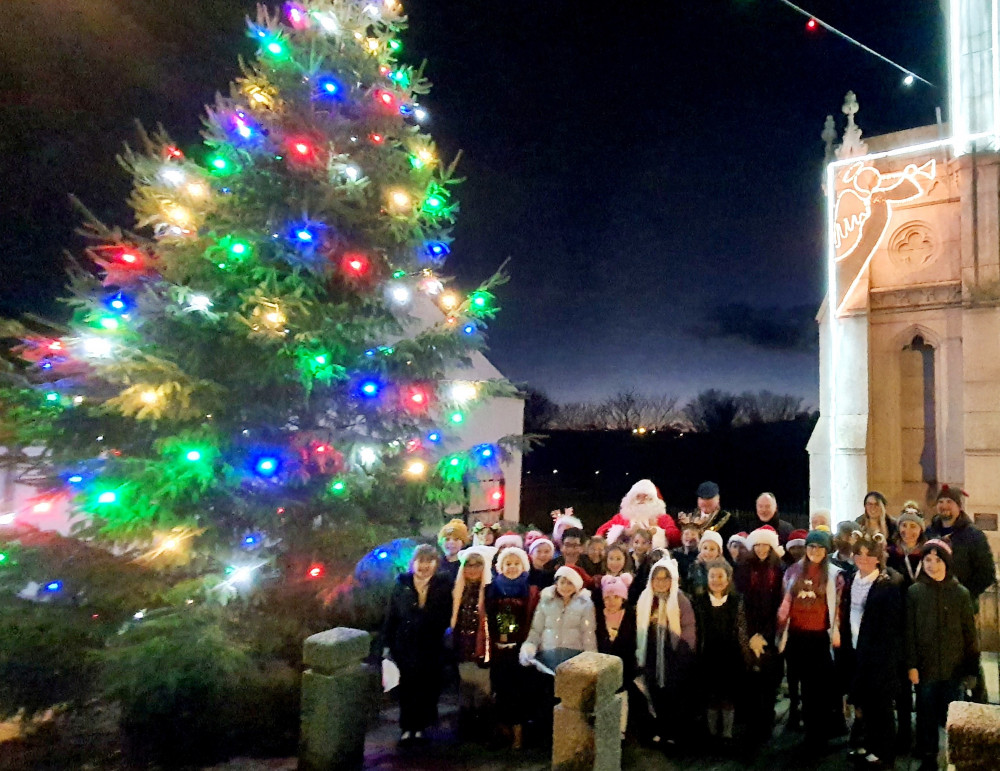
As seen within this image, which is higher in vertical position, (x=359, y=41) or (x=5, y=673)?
(x=359, y=41)

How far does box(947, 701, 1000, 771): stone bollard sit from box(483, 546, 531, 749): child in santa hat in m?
3.20

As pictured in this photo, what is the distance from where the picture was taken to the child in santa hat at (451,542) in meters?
6.89

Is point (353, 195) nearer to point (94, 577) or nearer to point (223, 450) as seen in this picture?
point (223, 450)

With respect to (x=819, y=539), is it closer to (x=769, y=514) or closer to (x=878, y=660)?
(x=878, y=660)

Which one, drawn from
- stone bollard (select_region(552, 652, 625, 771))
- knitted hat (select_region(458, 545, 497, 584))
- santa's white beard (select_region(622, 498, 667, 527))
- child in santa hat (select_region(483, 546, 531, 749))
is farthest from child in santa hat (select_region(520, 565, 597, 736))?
santa's white beard (select_region(622, 498, 667, 527))

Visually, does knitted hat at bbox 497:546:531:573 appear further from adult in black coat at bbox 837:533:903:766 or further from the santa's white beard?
the santa's white beard

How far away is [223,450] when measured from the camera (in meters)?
5.93

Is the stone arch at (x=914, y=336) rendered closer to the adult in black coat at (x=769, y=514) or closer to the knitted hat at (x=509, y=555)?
the adult in black coat at (x=769, y=514)

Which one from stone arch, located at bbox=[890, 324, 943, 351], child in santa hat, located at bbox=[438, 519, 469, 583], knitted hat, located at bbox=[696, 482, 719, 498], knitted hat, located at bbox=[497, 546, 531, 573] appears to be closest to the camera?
→ knitted hat, located at bbox=[497, 546, 531, 573]

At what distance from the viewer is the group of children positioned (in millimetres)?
5316

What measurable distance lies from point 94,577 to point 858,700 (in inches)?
243

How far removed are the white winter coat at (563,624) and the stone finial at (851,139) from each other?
1003cm

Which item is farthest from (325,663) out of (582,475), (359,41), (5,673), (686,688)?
(582,475)

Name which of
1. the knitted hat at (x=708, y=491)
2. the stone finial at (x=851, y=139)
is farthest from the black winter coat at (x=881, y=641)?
the stone finial at (x=851, y=139)
